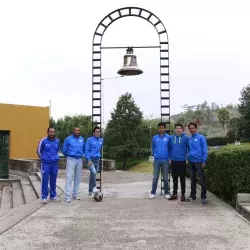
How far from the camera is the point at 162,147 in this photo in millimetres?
8398

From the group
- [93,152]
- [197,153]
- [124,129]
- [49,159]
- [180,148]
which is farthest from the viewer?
[124,129]

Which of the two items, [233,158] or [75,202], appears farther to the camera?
[75,202]

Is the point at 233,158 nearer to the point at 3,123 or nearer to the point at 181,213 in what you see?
the point at 181,213

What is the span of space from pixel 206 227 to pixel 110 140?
135 ft

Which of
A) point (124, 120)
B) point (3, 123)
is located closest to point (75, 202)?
point (3, 123)

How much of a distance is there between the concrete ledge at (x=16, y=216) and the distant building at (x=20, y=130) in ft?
43.3

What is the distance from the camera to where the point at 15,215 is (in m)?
6.38

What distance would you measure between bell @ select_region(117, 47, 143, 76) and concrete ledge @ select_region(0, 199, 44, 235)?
3.60 m

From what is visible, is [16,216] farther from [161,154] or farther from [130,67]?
[130,67]

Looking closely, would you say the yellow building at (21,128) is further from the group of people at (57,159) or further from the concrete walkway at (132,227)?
the concrete walkway at (132,227)

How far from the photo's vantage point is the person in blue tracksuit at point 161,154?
840cm

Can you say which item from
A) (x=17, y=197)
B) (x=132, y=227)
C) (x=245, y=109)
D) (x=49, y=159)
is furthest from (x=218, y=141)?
(x=132, y=227)

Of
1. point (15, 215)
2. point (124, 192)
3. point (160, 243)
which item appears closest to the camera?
point (160, 243)

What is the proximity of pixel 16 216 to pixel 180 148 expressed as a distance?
370 cm
